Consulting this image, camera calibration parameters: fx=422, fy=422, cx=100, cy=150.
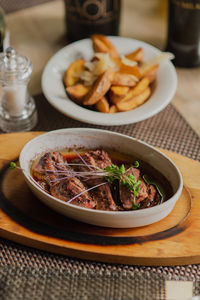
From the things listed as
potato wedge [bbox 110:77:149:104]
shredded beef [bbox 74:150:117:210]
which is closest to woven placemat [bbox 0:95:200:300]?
shredded beef [bbox 74:150:117:210]

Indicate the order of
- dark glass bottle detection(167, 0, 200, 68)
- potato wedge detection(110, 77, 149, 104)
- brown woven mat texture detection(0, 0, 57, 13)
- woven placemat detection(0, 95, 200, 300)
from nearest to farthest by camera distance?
woven placemat detection(0, 95, 200, 300) → potato wedge detection(110, 77, 149, 104) → dark glass bottle detection(167, 0, 200, 68) → brown woven mat texture detection(0, 0, 57, 13)

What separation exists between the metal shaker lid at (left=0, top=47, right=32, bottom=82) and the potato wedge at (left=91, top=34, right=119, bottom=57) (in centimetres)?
36

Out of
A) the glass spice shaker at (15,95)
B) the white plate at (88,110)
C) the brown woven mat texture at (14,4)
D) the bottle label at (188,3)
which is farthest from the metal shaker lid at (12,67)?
the brown woven mat texture at (14,4)

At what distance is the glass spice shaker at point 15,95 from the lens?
132 centimetres

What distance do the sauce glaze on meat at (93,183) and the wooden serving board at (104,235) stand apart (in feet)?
0.21

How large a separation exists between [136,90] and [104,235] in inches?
23.3

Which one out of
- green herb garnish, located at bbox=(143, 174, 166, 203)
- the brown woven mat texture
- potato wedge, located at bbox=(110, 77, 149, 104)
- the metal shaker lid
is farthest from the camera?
the brown woven mat texture

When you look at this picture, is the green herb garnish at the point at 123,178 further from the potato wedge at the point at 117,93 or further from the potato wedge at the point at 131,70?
the potato wedge at the point at 131,70

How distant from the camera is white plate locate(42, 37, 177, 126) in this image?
137 centimetres

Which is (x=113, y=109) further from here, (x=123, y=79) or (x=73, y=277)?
(x=73, y=277)

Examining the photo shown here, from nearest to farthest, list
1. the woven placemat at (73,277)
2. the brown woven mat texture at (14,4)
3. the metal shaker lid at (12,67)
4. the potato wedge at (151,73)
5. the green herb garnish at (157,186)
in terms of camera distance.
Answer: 1. the woven placemat at (73,277)
2. the green herb garnish at (157,186)
3. the metal shaker lid at (12,67)
4. the potato wedge at (151,73)
5. the brown woven mat texture at (14,4)

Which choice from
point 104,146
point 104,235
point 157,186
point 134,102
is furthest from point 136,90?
point 104,235

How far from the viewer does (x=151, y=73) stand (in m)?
1.54

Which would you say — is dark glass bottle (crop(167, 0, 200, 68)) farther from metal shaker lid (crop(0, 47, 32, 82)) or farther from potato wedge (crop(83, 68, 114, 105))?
metal shaker lid (crop(0, 47, 32, 82))
